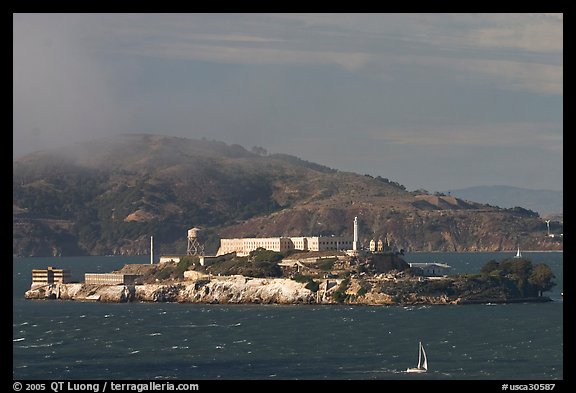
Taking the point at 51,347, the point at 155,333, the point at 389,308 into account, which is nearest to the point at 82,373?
the point at 51,347

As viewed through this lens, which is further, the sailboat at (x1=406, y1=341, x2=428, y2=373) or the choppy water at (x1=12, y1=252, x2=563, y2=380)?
the choppy water at (x1=12, y1=252, x2=563, y2=380)

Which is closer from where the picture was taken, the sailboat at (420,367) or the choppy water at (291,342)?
the sailboat at (420,367)

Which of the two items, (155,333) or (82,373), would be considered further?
(155,333)

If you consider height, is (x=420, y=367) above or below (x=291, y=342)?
below

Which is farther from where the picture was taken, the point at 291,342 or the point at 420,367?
the point at 291,342
